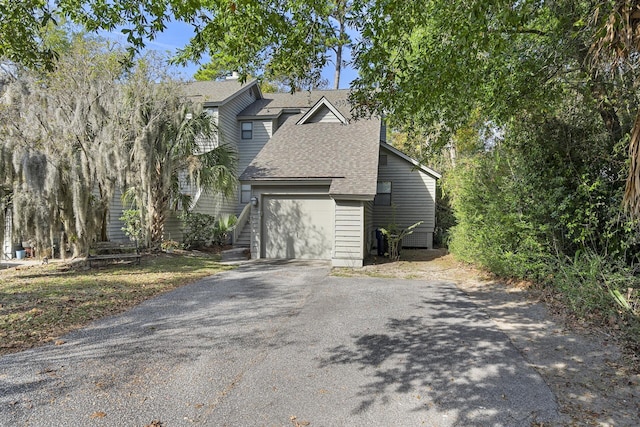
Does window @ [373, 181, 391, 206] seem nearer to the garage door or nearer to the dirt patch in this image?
the garage door

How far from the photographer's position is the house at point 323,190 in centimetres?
1158

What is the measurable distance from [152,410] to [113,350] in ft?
5.47

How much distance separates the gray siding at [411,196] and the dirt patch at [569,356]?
8197mm

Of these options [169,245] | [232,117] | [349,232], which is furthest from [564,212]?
[232,117]

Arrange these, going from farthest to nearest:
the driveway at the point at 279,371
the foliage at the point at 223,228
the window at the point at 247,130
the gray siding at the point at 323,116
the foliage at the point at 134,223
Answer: the window at the point at 247,130 < the foliage at the point at 223,228 < the gray siding at the point at 323,116 < the foliage at the point at 134,223 < the driveway at the point at 279,371

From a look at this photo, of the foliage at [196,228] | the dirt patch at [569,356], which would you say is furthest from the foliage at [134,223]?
the dirt patch at [569,356]

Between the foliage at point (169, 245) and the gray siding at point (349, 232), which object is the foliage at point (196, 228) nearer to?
the foliage at point (169, 245)

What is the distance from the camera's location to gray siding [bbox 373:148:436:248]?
16859 mm

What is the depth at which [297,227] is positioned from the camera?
12.8m

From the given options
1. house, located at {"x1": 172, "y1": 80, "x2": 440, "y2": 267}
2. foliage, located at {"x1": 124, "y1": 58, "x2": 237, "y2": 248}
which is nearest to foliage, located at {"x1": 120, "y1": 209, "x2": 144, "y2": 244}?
foliage, located at {"x1": 124, "y1": 58, "x2": 237, "y2": 248}

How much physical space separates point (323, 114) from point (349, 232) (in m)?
6.80

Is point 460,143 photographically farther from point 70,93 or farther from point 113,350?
point 113,350

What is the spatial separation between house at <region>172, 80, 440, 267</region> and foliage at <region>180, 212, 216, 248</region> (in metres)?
Result: 1.38

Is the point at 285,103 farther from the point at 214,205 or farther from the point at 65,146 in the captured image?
the point at 65,146
